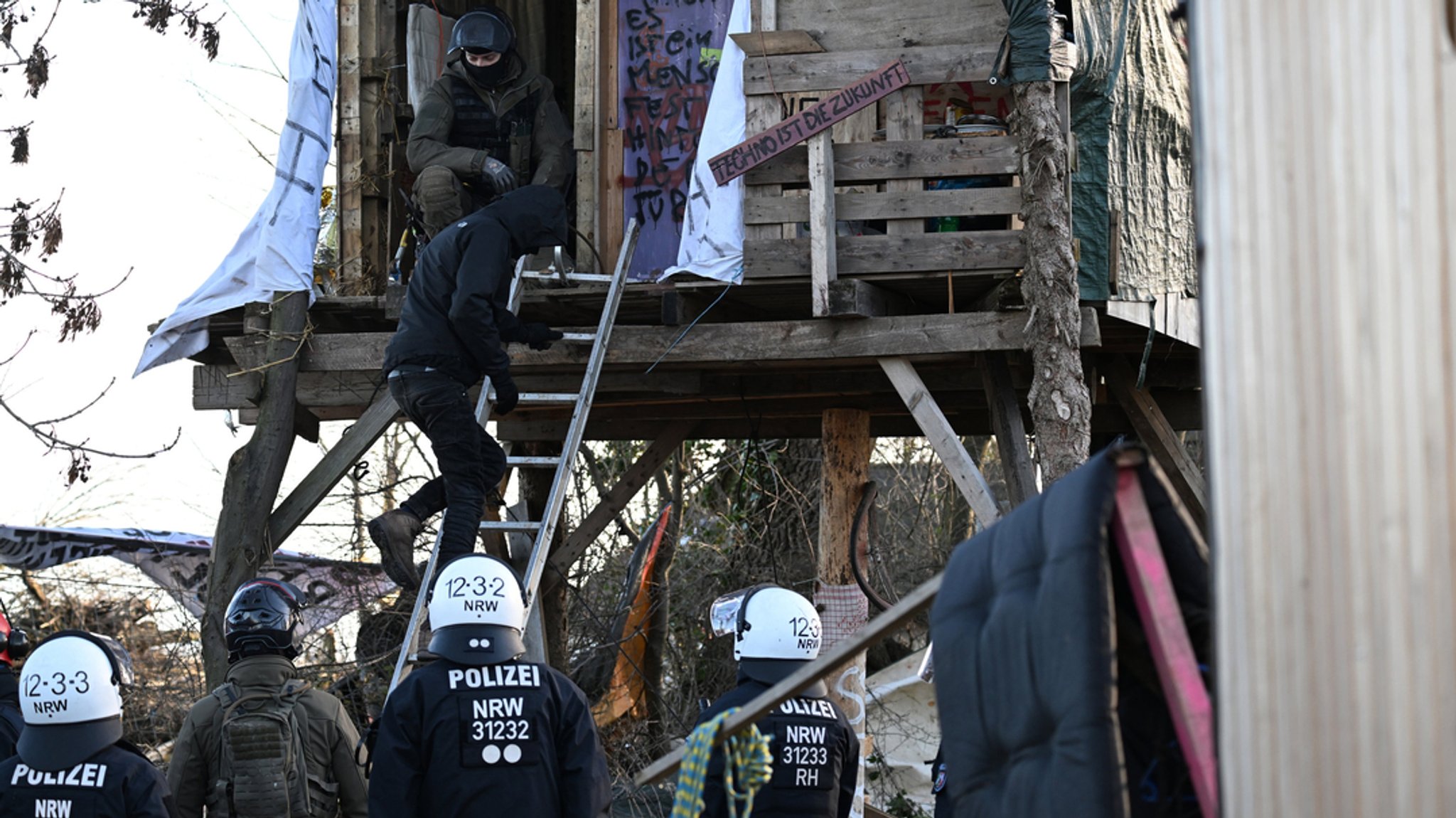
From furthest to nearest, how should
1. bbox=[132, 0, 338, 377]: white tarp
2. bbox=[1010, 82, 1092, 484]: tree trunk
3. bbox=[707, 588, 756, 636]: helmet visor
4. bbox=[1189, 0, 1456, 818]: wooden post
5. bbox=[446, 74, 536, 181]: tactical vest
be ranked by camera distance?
bbox=[132, 0, 338, 377]: white tarp → bbox=[446, 74, 536, 181]: tactical vest → bbox=[1010, 82, 1092, 484]: tree trunk → bbox=[707, 588, 756, 636]: helmet visor → bbox=[1189, 0, 1456, 818]: wooden post

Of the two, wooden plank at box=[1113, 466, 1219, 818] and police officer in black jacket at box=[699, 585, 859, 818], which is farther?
police officer in black jacket at box=[699, 585, 859, 818]

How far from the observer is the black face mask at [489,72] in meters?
9.45

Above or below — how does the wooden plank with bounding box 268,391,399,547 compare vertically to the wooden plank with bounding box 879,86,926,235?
below

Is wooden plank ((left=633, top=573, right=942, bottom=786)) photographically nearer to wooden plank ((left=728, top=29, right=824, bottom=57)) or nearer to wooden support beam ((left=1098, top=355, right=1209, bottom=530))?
wooden plank ((left=728, top=29, right=824, bottom=57))

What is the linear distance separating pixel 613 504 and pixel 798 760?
711cm

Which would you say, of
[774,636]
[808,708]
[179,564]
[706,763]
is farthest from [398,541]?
[179,564]

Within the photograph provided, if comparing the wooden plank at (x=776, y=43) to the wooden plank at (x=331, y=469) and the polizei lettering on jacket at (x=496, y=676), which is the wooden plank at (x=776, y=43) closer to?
the wooden plank at (x=331, y=469)

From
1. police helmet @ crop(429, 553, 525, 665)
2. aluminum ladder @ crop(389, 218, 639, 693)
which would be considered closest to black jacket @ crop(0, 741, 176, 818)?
police helmet @ crop(429, 553, 525, 665)

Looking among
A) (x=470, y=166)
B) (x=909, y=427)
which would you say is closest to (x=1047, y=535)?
(x=470, y=166)

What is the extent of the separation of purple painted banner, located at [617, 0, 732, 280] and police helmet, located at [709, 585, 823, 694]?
4.52 m

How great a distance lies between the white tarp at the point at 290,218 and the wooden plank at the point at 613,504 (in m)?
3.53

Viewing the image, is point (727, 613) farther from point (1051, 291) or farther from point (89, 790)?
point (89, 790)

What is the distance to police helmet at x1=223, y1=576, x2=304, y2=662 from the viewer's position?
6109 millimetres

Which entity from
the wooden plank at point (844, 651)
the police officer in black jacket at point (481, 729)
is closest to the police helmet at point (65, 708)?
the police officer in black jacket at point (481, 729)
